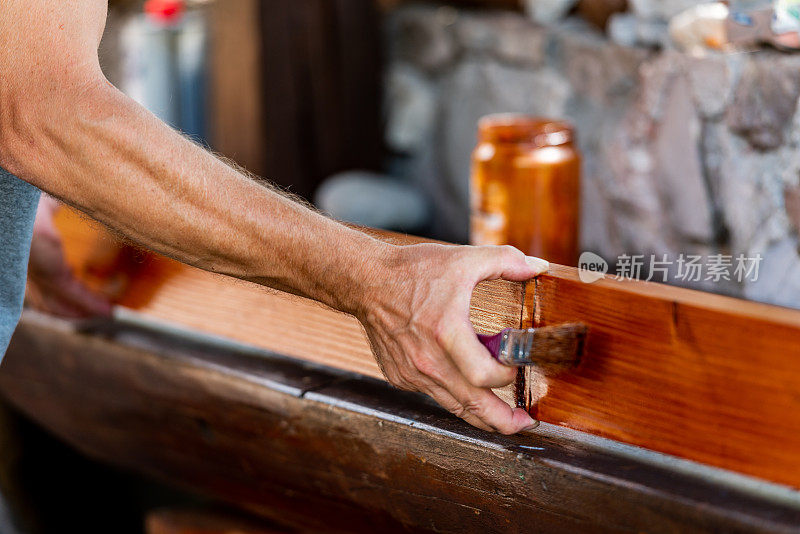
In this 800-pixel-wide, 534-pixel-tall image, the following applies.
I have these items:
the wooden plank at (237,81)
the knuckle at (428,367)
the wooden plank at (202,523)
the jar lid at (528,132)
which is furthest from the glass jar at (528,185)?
the wooden plank at (237,81)

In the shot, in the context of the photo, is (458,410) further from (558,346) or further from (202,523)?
(202,523)

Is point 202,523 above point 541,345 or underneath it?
underneath

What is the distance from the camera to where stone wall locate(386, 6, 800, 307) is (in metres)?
1.37

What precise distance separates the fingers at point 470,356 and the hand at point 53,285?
749 mm

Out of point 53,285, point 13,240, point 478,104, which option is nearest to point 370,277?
point 13,240

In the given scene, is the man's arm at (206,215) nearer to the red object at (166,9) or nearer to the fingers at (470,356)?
the fingers at (470,356)

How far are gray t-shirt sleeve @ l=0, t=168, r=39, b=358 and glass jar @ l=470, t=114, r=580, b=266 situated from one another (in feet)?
2.69

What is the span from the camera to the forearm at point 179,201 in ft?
2.39

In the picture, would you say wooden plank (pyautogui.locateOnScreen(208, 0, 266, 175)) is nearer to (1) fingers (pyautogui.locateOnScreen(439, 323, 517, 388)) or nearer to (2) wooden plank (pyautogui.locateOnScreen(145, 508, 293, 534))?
(2) wooden plank (pyautogui.locateOnScreen(145, 508, 293, 534))

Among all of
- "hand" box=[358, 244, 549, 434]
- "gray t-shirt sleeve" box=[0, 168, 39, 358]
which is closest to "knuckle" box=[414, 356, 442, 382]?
"hand" box=[358, 244, 549, 434]

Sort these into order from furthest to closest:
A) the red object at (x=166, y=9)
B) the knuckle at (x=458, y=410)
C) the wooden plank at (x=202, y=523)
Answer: the red object at (x=166, y=9)
the wooden plank at (x=202, y=523)
the knuckle at (x=458, y=410)

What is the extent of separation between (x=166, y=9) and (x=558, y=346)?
234cm

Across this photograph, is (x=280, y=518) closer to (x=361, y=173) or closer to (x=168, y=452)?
(x=168, y=452)

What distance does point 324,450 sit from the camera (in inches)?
37.7
